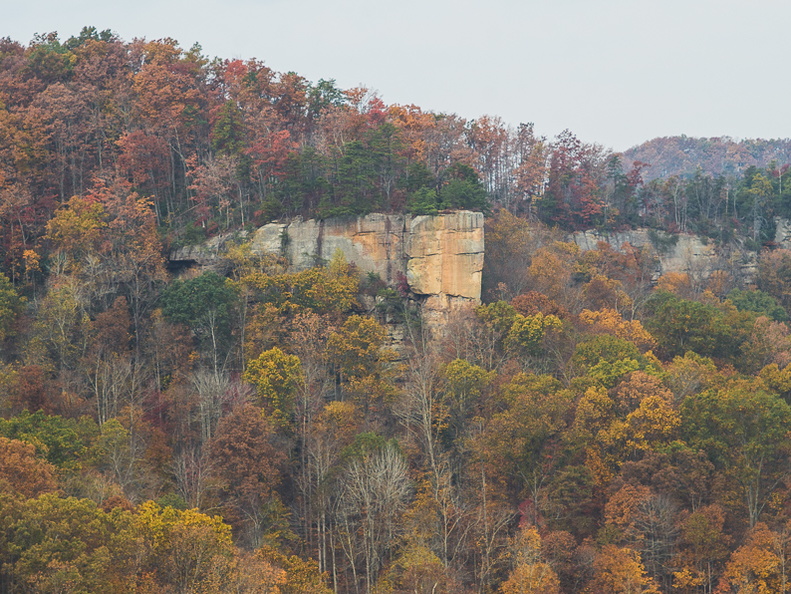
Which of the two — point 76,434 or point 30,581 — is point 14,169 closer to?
point 76,434

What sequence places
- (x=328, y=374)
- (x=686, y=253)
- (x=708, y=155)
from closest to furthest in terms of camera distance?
(x=328, y=374) → (x=686, y=253) → (x=708, y=155)

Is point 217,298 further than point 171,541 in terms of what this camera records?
Yes

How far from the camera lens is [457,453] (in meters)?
40.9

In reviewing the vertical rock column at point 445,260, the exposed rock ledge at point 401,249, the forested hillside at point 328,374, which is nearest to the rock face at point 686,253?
the forested hillside at point 328,374

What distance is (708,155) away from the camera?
12206cm

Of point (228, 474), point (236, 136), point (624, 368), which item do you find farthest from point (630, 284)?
point (228, 474)

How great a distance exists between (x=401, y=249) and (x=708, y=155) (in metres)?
82.8

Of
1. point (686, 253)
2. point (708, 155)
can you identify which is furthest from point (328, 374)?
point (708, 155)

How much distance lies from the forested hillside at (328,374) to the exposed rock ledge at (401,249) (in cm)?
76

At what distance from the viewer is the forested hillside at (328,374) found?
33.9 meters

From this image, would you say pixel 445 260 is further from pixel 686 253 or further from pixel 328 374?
pixel 686 253

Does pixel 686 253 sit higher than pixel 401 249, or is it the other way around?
pixel 401 249

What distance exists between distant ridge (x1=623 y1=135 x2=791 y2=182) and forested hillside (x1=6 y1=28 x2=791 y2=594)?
6303cm

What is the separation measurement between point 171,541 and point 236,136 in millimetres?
26495
